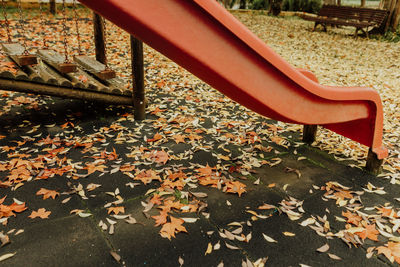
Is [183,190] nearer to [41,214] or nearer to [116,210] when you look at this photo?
[116,210]

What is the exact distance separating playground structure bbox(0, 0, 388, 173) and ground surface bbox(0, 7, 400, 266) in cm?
73

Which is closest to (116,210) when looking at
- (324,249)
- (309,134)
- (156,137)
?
(156,137)

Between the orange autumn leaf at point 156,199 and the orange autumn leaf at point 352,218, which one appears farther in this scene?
the orange autumn leaf at point 156,199

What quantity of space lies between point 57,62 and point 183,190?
258 cm

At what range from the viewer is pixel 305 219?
8.91ft

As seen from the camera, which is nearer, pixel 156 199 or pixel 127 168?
pixel 156 199

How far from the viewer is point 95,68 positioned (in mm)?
4297

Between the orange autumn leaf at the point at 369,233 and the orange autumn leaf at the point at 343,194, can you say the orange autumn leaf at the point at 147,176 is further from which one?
the orange autumn leaf at the point at 369,233

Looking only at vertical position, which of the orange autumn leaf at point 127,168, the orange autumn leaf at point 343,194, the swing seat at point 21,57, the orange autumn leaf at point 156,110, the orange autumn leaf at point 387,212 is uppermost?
the swing seat at point 21,57

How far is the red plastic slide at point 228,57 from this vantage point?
6.08ft

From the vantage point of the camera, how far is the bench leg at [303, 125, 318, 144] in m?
4.11

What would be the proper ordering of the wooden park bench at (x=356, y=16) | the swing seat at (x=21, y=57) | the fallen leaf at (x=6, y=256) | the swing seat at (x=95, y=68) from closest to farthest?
the fallen leaf at (x=6, y=256), the swing seat at (x=21, y=57), the swing seat at (x=95, y=68), the wooden park bench at (x=356, y=16)

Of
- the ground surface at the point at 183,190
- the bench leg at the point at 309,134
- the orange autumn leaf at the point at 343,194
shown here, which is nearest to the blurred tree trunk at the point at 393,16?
the ground surface at the point at 183,190

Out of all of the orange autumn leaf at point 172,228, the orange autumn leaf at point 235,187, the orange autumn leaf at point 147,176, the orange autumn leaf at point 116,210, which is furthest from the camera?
the orange autumn leaf at point 147,176
